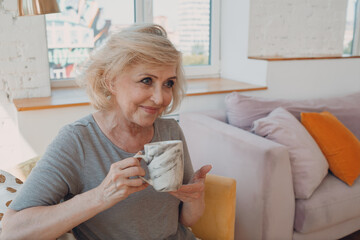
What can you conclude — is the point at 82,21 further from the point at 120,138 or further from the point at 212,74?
the point at 120,138

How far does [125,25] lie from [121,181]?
2.15 m

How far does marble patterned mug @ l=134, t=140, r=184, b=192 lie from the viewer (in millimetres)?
840

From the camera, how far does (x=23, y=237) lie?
88 centimetres

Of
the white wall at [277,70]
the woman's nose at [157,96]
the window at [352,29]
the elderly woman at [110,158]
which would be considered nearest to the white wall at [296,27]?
the white wall at [277,70]

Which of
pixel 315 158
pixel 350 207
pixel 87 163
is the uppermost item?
pixel 87 163

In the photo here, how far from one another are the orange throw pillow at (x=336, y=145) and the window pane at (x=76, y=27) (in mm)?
1571

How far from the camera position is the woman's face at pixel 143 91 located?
3.52 feet

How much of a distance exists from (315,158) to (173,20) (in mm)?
1656

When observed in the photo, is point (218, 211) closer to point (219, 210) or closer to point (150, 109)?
point (219, 210)

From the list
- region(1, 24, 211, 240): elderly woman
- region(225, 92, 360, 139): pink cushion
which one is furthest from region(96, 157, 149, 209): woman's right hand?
region(225, 92, 360, 139): pink cushion

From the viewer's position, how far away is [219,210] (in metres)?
1.44

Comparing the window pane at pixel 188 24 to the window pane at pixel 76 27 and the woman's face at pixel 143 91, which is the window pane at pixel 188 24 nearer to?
the window pane at pixel 76 27

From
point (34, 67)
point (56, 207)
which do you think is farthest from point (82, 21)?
point (56, 207)

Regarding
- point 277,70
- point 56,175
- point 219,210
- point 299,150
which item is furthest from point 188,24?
point 56,175
